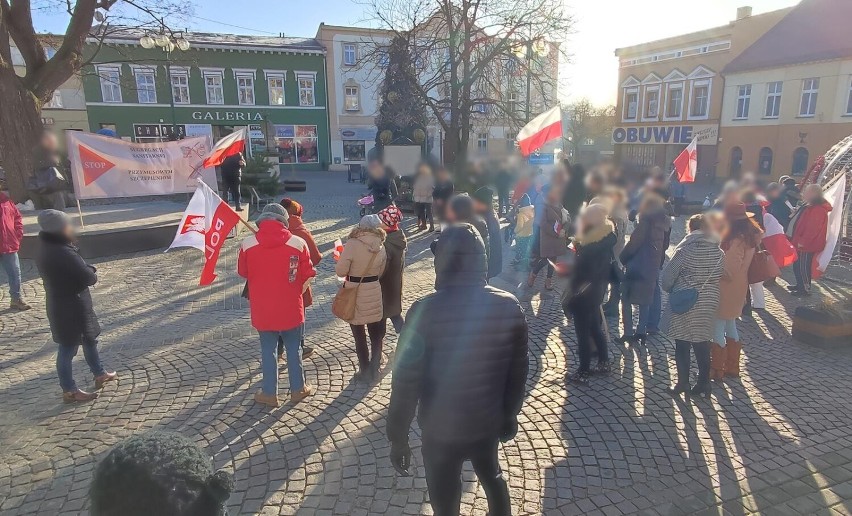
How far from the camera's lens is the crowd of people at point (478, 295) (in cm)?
238

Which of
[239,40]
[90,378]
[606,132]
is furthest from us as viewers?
[606,132]

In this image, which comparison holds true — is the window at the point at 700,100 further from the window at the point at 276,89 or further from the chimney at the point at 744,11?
the window at the point at 276,89

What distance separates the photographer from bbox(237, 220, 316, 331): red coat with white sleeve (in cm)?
410

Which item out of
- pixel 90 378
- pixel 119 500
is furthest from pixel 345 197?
pixel 119 500

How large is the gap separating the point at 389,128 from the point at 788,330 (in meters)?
15.5

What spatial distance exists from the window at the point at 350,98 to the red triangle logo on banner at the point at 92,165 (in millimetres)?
30954

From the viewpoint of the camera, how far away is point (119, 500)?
4.41 feet

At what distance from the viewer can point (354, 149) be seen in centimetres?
3950

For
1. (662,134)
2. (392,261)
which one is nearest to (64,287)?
(392,261)

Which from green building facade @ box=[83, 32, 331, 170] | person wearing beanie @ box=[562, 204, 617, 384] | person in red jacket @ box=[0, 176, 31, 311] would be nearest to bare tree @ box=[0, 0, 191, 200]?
person in red jacket @ box=[0, 176, 31, 311]

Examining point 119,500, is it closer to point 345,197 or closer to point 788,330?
point 788,330

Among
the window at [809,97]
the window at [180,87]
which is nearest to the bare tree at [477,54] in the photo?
the window at [809,97]

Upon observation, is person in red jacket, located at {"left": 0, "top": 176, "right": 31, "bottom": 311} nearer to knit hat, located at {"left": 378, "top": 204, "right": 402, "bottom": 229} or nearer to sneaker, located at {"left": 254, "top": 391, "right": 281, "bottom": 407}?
sneaker, located at {"left": 254, "top": 391, "right": 281, "bottom": 407}

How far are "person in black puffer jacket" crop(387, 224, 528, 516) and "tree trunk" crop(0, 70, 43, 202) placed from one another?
45.5ft
